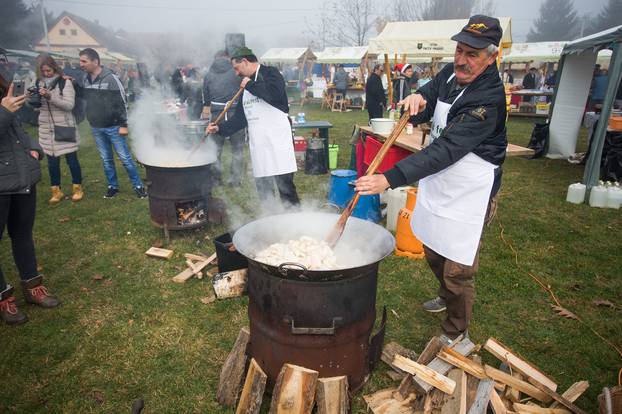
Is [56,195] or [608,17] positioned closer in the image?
[56,195]

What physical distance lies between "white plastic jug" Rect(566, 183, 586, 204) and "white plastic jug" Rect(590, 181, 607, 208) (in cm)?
15

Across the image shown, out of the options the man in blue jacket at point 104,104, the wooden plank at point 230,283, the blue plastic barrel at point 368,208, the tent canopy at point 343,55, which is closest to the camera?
the wooden plank at point 230,283

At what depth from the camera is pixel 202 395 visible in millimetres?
2689

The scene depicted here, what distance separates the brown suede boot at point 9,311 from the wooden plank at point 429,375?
11.0ft

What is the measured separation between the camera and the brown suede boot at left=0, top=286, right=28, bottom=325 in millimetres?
3390

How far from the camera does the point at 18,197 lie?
3.30m

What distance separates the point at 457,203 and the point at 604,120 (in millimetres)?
5831

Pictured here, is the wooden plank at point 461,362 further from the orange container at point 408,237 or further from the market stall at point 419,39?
the market stall at point 419,39

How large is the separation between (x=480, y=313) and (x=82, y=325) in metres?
3.70

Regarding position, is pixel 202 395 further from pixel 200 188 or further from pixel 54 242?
pixel 54 242

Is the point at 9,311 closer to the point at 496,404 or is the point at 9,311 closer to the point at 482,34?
the point at 496,404

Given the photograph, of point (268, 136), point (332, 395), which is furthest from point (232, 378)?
point (268, 136)

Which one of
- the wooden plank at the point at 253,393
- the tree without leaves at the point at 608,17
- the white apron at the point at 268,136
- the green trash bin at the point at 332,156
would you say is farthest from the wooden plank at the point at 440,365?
the tree without leaves at the point at 608,17

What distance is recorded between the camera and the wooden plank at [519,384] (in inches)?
95.5
